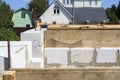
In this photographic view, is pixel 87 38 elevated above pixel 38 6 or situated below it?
below

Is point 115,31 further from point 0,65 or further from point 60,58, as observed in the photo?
point 0,65

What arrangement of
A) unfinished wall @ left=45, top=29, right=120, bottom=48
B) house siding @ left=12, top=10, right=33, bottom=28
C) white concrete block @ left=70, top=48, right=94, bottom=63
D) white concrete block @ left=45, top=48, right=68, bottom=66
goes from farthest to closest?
house siding @ left=12, top=10, right=33, bottom=28
unfinished wall @ left=45, top=29, right=120, bottom=48
white concrete block @ left=70, top=48, right=94, bottom=63
white concrete block @ left=45, top=48, right=68, bottom=66

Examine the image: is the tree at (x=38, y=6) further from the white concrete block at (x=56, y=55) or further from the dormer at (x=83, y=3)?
the white concrete block at (x=56, y=55)

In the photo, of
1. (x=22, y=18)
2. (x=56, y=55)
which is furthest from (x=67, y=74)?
(x=22, y=18)

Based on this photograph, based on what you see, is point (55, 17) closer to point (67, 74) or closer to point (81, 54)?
point (81, 54)

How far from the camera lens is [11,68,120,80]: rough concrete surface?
18.6 feet

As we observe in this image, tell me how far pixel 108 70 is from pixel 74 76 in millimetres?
530

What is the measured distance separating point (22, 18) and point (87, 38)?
133ft

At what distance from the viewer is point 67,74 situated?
5.67 meters

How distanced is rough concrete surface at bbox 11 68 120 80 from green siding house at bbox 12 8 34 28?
148 feet

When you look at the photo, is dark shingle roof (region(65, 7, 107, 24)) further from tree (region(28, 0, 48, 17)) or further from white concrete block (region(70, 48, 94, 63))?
white concrete block (region(70, 48, 94, 63))

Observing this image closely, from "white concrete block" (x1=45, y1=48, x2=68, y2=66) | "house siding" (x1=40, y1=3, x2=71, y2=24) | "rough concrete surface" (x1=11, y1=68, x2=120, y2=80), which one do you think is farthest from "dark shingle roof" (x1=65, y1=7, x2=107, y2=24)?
"rough concrete surface" (x1=11, y1=68, x2=120, y2=80)

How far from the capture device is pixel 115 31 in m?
11.8

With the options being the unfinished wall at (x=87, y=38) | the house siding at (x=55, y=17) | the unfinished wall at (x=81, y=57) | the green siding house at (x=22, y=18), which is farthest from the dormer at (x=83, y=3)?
the unfinished wall at (x=81, y=57)
